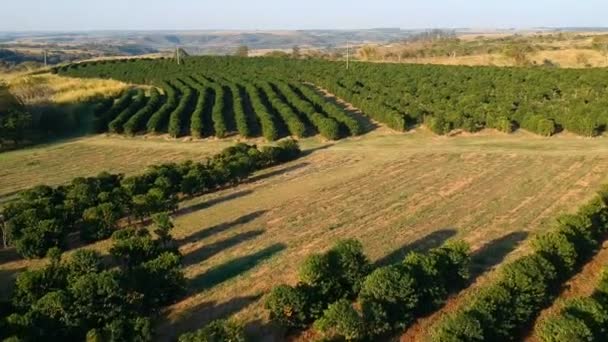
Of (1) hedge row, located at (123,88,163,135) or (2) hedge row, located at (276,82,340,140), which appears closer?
(2) hedge row, located at (276,82,340,140)

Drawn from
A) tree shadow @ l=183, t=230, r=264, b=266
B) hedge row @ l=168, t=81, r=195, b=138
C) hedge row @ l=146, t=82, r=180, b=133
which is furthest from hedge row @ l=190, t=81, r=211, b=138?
tree shadow @ l=183, t=230, r=264, b=266

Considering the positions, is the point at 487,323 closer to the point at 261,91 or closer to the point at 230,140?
the point at 230,140

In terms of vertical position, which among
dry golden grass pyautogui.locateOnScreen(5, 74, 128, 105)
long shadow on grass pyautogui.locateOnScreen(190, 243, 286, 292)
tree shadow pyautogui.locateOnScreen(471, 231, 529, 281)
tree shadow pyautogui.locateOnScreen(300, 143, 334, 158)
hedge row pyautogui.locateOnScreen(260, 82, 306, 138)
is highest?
dry golden grass pyautogui.locateOnScreen(5, 74, 128, 105)

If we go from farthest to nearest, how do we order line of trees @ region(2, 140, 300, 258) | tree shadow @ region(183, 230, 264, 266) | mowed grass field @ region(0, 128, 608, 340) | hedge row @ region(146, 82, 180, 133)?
hedge row @ region(146, 82, 180, 133)
line of trees @ region(2, 140, 300, 258)
tree shadow @ region(183, 230, 264, 266)
mowed grass field @ region(0, 128, 608, 340)

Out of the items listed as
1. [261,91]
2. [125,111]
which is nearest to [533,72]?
[261,91]

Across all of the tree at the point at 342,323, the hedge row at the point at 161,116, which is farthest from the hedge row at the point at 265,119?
the tree at the point at 342,323

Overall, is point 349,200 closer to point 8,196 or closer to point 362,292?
point 362,292

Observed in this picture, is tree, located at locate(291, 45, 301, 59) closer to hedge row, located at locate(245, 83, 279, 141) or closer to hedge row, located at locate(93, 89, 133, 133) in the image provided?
hedge row, located at locate(93, 89, 133, 133)
